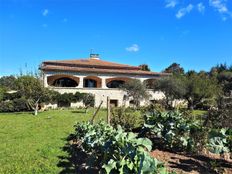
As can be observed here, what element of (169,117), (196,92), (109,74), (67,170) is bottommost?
(67,170)

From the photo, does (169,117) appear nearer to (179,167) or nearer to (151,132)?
(151,132)

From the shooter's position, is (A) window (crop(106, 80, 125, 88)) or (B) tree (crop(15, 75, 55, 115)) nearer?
(B) tree (crop(15, 75, 55, 115))

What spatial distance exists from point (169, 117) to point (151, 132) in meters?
0.94

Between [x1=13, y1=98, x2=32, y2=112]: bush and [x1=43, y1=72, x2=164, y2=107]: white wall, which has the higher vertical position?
[x1=43, y1=72, x2=164, y2=107]: white wall

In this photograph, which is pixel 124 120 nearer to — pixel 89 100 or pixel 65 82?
pixel 89 100

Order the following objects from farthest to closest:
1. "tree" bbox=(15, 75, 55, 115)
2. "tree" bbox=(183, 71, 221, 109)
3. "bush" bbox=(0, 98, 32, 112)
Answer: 1. "tree" bbox=(183, 71, 221, 109)
2. "bush" bbox=(0, 98, 32, 112)
3. "tree" bbox=(15, 75, 55, 115)

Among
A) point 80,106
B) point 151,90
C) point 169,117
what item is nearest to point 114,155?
point 169,117

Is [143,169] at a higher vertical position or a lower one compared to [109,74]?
lower

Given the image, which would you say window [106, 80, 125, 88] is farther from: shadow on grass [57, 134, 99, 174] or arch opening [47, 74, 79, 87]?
shadow on grass [57, 134, 99, 174]

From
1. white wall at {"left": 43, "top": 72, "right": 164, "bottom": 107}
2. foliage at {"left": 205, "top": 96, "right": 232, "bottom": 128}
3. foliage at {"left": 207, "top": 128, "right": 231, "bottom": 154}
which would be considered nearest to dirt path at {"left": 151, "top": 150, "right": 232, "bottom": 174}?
foliage at {"left": 207, "top": 128, "right": 231, "bottom": 154}

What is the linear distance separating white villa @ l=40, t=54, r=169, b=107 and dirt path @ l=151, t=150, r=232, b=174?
2816 cm

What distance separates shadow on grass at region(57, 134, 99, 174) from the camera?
729 centimetres

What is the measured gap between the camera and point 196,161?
7605 mm

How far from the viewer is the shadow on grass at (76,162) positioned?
729cm
